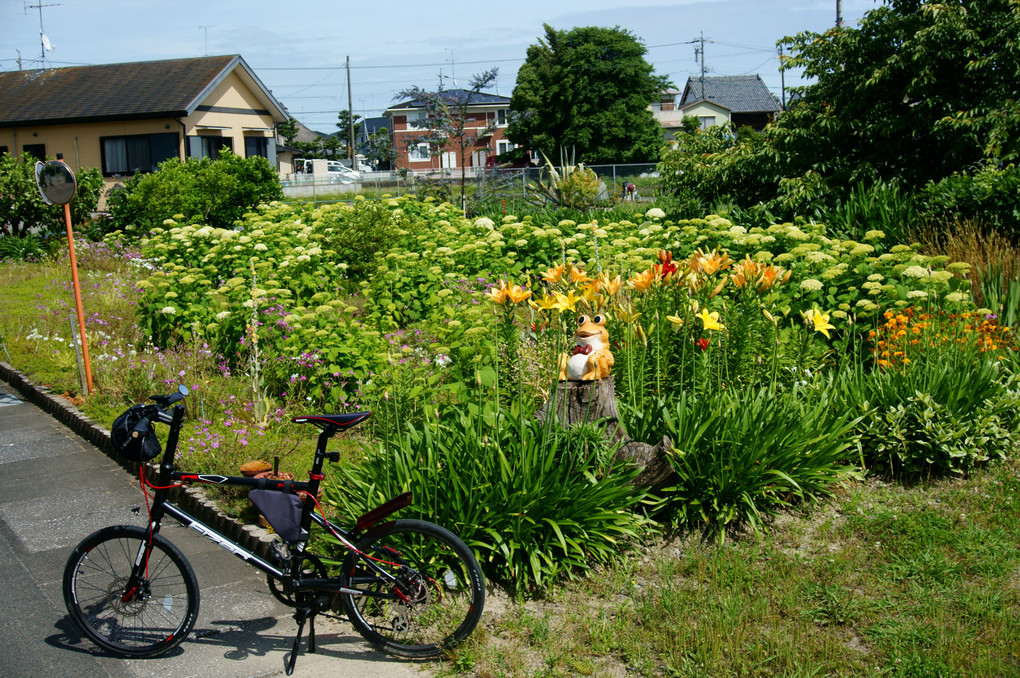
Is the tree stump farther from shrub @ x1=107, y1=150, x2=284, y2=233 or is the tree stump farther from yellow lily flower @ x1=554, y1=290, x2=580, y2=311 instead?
shrub @ x1=107, y1=150, x2=284, y2=233

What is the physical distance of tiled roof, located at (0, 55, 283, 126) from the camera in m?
31.5

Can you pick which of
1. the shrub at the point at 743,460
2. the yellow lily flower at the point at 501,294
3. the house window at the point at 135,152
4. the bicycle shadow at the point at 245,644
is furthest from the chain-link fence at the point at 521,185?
the bicycle shadow at the point at 245,644

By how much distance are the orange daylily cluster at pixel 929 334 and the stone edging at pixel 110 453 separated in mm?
4304

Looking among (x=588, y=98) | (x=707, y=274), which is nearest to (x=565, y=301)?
(x=707, y=274)

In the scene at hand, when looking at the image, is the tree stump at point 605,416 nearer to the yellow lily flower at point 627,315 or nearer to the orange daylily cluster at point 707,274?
the yellow lily flower at point 627,315

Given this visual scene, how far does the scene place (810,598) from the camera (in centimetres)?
396

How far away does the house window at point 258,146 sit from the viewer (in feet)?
120

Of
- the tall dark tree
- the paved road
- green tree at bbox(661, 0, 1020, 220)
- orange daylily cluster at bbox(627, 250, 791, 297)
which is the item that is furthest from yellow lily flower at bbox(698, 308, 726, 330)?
the tall dark tree

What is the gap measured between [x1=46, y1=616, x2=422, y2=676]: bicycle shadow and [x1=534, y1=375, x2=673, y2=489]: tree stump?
1508mm

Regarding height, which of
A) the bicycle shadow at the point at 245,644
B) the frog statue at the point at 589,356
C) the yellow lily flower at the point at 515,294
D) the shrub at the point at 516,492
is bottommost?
the bicycle shadow at the point at 245,644

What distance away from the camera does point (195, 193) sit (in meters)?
17.7

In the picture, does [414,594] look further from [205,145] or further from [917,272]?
[205,145]

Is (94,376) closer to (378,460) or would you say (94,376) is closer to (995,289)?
(378,460)

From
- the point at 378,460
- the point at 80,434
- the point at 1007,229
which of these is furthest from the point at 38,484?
the point at 1007,229
